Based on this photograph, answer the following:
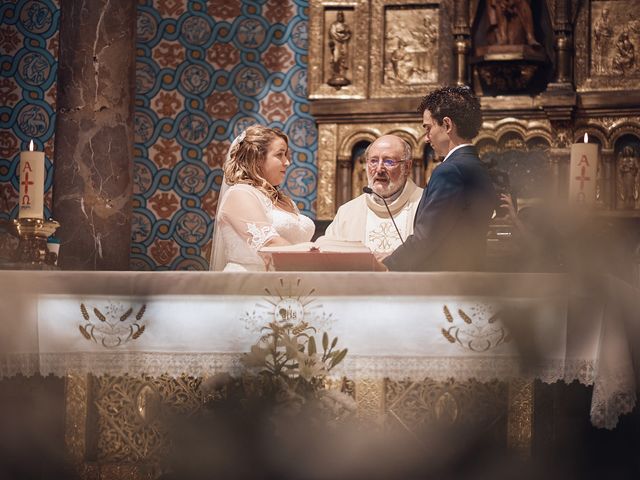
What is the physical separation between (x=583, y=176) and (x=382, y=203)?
119 cm

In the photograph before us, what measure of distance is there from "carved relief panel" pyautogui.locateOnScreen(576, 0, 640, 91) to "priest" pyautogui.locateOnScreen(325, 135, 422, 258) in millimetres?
2075

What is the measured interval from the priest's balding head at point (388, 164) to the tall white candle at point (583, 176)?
89 centimetres

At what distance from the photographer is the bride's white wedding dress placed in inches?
198

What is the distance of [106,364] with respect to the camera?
3734 millimetres

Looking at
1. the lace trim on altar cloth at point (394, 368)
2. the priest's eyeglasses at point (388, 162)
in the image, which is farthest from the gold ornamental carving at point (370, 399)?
the priest's eyeglasses at point (388, 162)

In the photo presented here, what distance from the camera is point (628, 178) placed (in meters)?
7.31

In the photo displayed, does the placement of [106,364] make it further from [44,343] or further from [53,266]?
[53,266]

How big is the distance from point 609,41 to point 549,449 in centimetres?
444

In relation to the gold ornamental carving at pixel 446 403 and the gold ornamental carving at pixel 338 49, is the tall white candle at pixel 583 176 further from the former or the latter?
the gold ornamental carving at pixel 338 49

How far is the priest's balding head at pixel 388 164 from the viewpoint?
5.63 metres

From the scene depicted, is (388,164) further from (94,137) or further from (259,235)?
(94,137)

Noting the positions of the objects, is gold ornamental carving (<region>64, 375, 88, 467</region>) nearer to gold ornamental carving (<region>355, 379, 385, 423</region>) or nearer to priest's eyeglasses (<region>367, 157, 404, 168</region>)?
gold ornamental carving (<region>355, 379, 385, 423</region>)

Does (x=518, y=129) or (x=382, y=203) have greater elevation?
(x=518, y=129)

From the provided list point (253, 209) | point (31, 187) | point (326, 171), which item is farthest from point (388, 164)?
point (326, 171)
